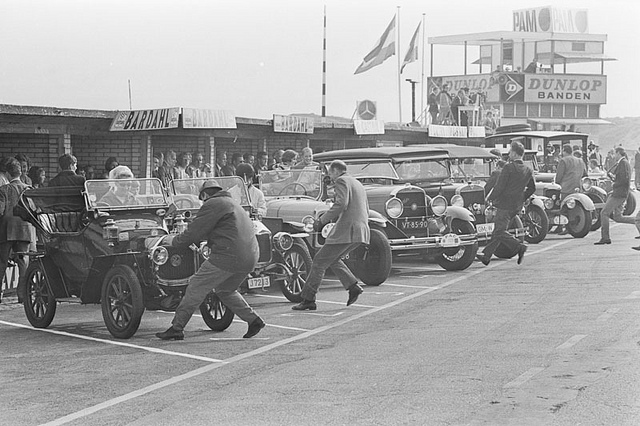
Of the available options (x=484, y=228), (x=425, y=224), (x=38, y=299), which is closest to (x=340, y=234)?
(x=38, y=299)

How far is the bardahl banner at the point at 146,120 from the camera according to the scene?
20.1 meters

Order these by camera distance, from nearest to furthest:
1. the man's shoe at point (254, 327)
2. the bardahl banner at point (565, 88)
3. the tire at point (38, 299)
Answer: the man's shoe at point (254, 327), the tire at point (38, 299), the bardahl banner at point (565, 88)

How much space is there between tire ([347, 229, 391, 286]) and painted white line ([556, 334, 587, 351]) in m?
4.66

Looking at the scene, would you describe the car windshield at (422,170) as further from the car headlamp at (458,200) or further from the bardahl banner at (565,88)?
the bardahl banner at (565,88)

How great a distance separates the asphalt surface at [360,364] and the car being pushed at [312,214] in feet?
2.69

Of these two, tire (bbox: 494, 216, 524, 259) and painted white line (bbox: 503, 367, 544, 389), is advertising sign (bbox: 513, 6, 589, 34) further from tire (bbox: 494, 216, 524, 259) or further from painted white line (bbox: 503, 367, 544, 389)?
painted white line (bbox: 503, 367, 544, 389)

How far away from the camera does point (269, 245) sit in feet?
37.6

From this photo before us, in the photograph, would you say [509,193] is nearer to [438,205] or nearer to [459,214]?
[459,214]

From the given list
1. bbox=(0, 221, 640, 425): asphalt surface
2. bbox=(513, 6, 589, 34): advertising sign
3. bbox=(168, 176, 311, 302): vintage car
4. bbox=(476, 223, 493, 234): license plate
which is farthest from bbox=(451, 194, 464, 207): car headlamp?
bbox=(513, 6, 589, 34): advertising sign

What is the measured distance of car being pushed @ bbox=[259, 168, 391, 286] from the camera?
13.8 m

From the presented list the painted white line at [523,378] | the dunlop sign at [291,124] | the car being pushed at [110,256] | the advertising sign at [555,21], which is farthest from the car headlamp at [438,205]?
the advertising sign at [555,21]

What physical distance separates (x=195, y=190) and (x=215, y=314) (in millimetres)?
2853

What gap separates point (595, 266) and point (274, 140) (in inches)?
575

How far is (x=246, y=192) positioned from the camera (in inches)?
513
